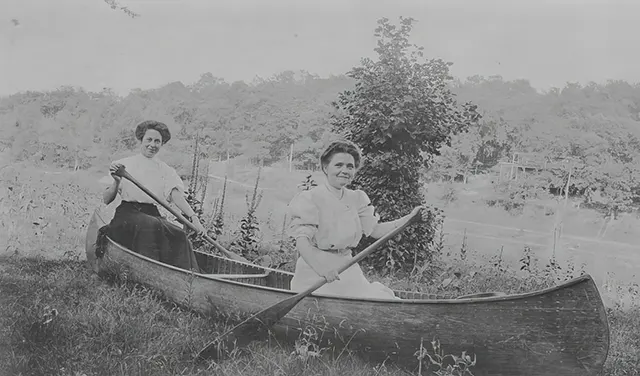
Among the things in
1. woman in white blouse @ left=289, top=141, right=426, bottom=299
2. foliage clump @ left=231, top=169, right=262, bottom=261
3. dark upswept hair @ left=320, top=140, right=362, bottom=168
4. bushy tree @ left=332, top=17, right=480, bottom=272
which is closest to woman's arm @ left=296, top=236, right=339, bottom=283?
woman in white blouse @ left=289, top=141, right=426, bottom=299

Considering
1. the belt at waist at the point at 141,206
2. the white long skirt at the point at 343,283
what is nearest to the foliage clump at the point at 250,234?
the belt at waist at the point at 141,206

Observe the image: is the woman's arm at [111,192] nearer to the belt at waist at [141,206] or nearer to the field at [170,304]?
the belt at waist at [141,206]

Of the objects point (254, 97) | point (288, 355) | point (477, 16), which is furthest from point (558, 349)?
point (254, 97)

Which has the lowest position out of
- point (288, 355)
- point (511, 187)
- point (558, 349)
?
point (288, 355)

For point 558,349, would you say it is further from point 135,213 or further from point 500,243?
point 135,213

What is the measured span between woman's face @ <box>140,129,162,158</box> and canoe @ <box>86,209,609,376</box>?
4.94 ft

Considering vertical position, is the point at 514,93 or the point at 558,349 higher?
the point at 514,93

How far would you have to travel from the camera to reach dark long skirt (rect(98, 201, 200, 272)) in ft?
14.4

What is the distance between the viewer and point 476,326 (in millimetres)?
2699

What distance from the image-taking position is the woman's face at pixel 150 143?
14.2ft

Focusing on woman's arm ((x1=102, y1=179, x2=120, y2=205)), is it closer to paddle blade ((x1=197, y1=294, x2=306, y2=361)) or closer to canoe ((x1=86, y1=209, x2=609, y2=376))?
canoe ((x1=86, y1=209, x2=609, y2=376))

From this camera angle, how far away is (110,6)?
373cm

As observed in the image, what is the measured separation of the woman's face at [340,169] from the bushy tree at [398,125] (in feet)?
4.06

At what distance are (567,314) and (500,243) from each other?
8.95 ft
